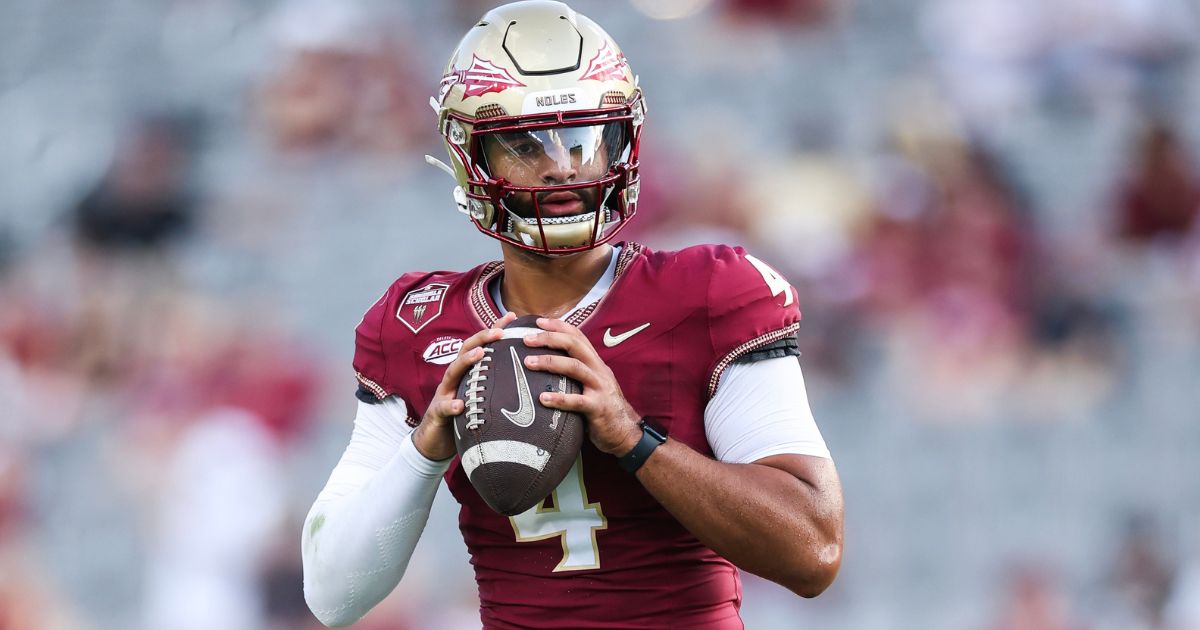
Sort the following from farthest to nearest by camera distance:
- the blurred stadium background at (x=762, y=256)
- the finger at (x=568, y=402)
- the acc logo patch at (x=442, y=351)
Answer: the blurred stadium background at (x=762, y=256), the acc logo patch at (x=442, y=351), the finger at (x=568, y=402)

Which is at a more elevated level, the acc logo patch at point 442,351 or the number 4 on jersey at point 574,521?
the acc logo patch at point 442,351

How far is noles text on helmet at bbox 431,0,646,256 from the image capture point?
74.4 inches

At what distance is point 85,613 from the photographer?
5.07m

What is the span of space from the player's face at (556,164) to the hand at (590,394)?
221mm

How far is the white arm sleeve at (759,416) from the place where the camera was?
1.81 metres

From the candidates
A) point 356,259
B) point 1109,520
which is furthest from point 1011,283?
point 356,259

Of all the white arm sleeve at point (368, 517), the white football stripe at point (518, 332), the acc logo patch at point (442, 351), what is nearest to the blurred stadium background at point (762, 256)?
the white arm sleeve at point (368, 517)

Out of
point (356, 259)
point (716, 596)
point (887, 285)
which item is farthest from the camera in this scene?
point (356, 259)

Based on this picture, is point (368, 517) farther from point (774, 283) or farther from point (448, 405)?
point (774, 283)

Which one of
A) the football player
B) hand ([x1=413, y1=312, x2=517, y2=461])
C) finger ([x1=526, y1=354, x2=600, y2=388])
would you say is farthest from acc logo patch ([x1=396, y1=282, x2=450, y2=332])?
finger ([x1=526, y1=354, x2=600, y2=388])

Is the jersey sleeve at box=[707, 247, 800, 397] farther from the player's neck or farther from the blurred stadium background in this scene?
the blurred stadium background

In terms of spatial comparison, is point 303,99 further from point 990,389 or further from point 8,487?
point 990,389

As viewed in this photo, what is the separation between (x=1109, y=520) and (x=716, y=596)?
10.7 feet

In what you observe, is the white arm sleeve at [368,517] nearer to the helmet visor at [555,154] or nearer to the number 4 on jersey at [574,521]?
the number 4 on jersey at [574,521]
